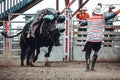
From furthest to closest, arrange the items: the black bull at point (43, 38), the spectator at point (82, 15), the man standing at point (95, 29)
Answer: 1. the spectator at point (82, 15)
2. the black bull at point (43, 38)
3. the man standing at point (95, 29)

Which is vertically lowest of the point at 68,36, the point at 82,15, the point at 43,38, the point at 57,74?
the point at 57,74

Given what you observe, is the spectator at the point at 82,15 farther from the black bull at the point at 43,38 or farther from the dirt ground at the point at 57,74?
the dirt ground at the point at 57,74

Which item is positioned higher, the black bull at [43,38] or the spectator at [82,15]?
the spectator at [82,15]

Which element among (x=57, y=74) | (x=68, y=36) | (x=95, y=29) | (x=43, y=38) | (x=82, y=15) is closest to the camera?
(x=57, y=74)

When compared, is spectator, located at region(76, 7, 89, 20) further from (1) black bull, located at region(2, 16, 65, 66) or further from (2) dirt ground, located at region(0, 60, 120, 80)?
(2) dirt ground, located at region(0, 60, 120, 80)

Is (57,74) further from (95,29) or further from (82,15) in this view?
(82,15)

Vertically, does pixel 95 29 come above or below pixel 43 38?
above

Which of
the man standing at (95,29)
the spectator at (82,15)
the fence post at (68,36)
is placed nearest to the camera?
the man standing at (95,29)

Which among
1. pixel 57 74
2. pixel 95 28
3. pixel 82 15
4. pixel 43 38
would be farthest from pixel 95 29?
pixel 82 15

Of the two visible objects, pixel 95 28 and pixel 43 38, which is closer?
pixel 95 28

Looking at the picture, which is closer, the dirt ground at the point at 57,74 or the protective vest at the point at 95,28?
the dirt ground at the point at 57,74

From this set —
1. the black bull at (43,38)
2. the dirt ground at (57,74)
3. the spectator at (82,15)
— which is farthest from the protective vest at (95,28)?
the spectator at (82,15)

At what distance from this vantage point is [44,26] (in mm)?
16344

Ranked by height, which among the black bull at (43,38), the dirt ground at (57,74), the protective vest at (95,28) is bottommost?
the dirt ground at (57,74)
